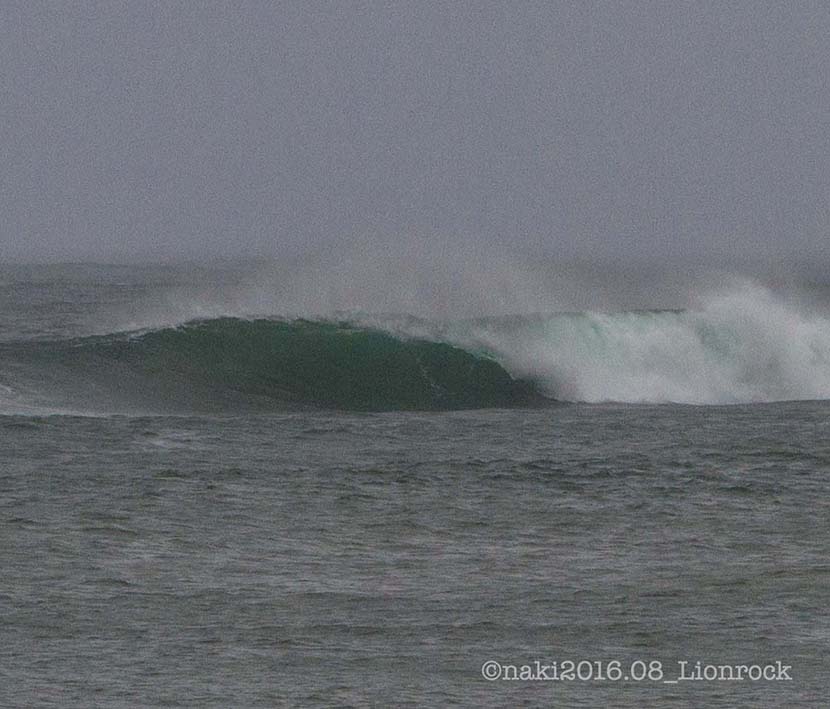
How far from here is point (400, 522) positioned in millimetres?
20953

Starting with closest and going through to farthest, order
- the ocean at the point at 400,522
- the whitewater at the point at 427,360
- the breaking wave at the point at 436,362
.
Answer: the ocean at the point at 400,522, the breaking wave at the point at 436,362, the whitewater at the point at 427,360

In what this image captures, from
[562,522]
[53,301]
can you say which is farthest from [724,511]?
[53,301]

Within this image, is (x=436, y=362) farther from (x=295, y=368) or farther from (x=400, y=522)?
(x=400, y=522)

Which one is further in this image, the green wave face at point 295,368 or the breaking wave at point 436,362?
the green wave face at point 295,368

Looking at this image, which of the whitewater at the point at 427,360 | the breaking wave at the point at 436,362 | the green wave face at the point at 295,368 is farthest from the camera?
the green wave face at the point at 295,368

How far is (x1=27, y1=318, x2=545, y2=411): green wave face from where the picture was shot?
1395 inches

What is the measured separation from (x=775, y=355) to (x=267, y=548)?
2467 centimetres

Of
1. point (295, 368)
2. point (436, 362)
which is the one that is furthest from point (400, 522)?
point (436, 362)

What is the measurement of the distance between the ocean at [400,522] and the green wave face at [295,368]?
0.10m

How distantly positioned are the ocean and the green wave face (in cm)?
10

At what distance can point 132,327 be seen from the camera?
4112 centimetres

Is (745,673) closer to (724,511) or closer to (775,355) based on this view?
(724,511)

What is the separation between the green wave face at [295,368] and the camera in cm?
3544

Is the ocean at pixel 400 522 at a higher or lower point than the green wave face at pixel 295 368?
lower
